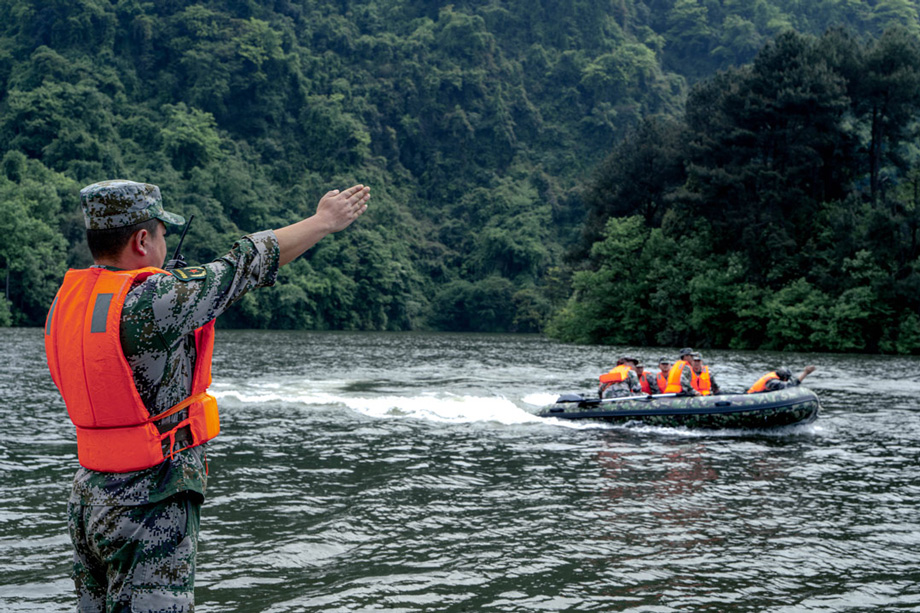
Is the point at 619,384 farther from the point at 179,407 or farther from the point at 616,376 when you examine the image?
the point at 179,407

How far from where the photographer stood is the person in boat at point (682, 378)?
1730 cm

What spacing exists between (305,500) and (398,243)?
3099 inches

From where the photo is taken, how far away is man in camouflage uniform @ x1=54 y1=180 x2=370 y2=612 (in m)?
3.05

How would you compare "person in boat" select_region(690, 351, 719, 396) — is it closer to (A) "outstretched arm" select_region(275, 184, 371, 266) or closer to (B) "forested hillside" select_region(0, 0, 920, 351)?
(A) "outstretched arm" select_region(275, 184, 371, 266)

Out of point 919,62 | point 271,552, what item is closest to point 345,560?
point 271,552

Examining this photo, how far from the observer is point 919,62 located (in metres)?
45.5

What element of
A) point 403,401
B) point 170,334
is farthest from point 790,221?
point 170,334

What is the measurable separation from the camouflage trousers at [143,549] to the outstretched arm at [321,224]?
3.06 ft

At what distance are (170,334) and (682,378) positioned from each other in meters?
15.4

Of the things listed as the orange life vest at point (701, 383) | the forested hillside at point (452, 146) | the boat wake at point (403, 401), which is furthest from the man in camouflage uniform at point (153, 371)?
the forested hillside at point (452, 146)

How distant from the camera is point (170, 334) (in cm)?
305

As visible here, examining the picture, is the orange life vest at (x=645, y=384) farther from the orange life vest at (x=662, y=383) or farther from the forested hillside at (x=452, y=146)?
the forested hillside at (x=452, y=146)

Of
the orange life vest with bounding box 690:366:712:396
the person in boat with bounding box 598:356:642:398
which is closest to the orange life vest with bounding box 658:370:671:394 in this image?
the person in boat with bounding box 598:356:642:398

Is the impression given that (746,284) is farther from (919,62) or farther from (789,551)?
(789,551)
